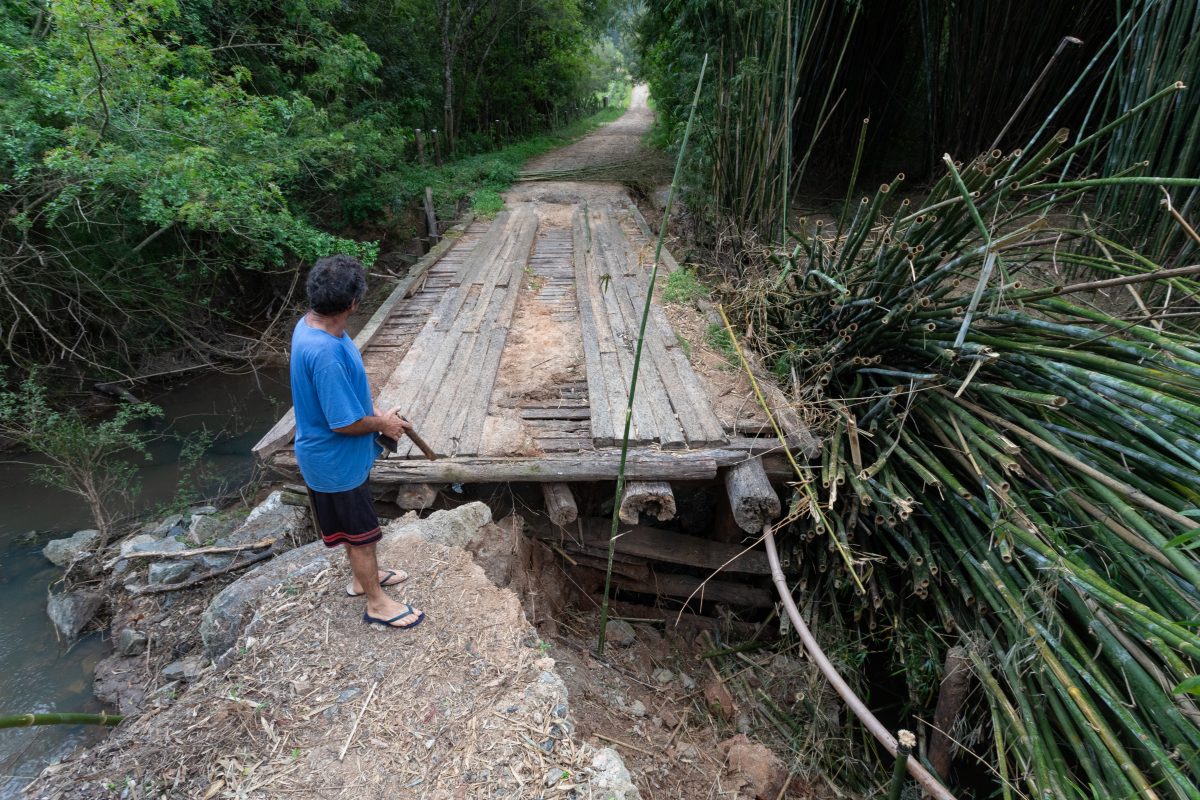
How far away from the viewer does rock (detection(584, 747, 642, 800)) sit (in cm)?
182

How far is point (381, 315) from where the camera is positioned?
4680 millimetres

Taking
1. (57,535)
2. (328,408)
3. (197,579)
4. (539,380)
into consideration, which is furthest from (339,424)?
(57,535)

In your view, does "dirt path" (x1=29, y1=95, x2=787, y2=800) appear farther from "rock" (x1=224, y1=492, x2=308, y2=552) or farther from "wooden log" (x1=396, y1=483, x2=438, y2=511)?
"rock" (x1=224, y1=492, x2=308, y2=552)

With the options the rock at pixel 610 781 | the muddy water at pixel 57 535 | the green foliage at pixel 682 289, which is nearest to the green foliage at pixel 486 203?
the muddy water at pixel 57 535

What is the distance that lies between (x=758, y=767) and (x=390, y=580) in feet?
6.29

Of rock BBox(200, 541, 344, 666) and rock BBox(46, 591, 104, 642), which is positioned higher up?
rock BBox(200, 541, 344, 666)

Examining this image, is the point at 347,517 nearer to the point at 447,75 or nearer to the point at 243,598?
the point at 243,598

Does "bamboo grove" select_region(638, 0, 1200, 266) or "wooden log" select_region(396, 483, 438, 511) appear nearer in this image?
"bamboo grove" select_region(638, 0, 1200, 266)

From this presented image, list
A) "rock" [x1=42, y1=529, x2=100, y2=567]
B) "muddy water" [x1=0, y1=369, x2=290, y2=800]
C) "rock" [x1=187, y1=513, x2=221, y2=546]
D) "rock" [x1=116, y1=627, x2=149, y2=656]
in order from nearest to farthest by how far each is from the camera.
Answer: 1. "muddy water" [x1=0, y1=369, x2=290, y2=800]
2. "rock" [x1=116, y1=627, x2=149, y2=656]
3. "rock" [x1=187, y1=513, x2=221, y2=546]
4. "rock" [x1=42, y1=529, x2=100, y2=567]

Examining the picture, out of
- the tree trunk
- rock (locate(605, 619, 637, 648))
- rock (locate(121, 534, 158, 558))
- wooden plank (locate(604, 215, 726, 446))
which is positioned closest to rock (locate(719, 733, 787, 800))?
rock (locate(605, 619, 637, 648))

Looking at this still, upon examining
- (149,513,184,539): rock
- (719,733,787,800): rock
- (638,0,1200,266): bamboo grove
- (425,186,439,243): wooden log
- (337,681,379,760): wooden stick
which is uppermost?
(638,0,1200,266): bamboo grove

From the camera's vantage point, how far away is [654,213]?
890cm

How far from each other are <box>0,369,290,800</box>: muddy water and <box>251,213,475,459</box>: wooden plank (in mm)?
861

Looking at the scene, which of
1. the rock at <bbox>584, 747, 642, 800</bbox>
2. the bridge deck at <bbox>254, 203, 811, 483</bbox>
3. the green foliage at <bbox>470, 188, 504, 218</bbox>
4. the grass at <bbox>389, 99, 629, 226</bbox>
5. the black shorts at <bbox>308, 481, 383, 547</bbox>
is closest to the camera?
the rock at <bbox>584, 747, 642, 800</bbox>
